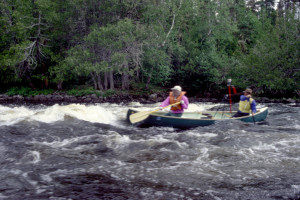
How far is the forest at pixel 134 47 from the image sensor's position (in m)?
17.3

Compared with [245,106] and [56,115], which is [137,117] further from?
[245,106]

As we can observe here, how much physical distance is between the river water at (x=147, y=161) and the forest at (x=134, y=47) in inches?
372

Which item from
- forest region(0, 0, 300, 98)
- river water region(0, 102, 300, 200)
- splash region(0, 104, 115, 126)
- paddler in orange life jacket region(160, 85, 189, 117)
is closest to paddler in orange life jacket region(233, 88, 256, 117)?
river water region(0, 102, 300, 200)

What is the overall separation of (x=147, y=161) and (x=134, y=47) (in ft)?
44.8

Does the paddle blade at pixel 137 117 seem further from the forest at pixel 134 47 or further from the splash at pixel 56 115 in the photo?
the forest at pixel 134 47

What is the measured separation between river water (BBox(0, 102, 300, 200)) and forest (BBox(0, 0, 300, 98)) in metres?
9.45

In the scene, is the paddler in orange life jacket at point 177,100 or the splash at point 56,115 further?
the splash at point 56,115

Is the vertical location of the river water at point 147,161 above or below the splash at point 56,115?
below

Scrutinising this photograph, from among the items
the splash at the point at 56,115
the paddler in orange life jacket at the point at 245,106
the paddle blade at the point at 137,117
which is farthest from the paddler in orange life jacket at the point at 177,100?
the splash at the point at 56,115

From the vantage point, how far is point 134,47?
1817 centimetres

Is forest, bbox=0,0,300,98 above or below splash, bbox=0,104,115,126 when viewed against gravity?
above

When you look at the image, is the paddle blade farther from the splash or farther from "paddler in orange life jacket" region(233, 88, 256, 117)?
"paddler in orange life jacket" region(233, 88, 256, 117)

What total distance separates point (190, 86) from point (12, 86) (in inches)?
580

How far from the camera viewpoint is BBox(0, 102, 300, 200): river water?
415 cm
